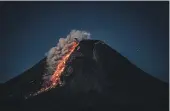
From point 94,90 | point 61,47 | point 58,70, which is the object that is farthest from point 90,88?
point 61,47

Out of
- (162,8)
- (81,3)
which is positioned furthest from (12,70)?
(162,8)

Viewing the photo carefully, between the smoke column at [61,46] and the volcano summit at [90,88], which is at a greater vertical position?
the smoke column at [61,46]

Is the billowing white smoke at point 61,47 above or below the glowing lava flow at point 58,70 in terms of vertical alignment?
above

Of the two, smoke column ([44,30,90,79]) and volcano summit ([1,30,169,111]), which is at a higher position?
smoke column ([44,30,90,79])

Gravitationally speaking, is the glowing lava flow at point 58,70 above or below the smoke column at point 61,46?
below
